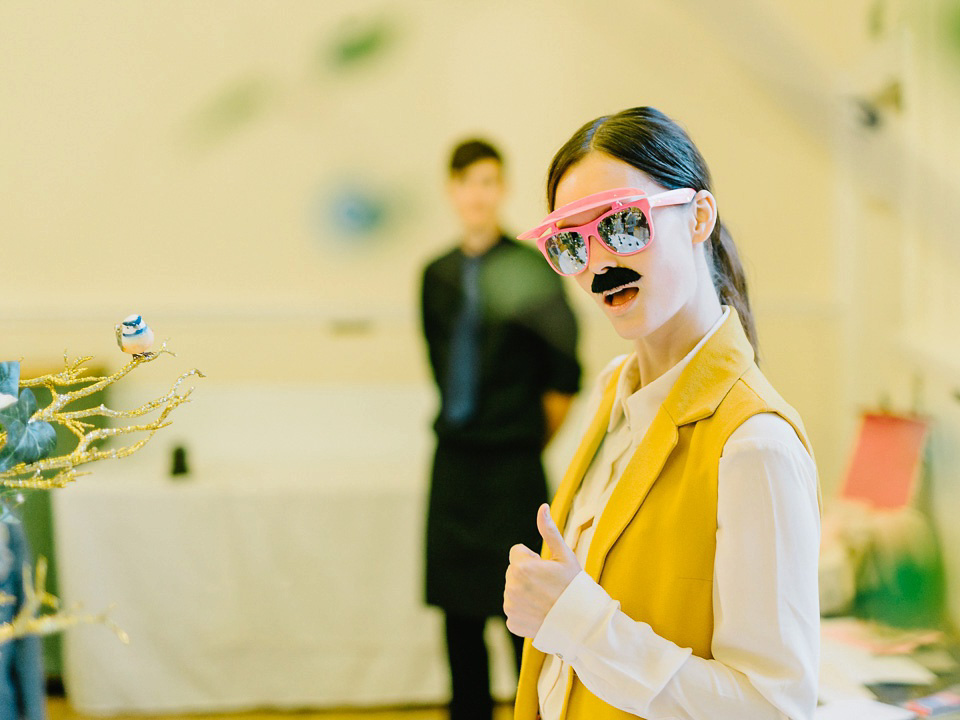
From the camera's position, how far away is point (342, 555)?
2812 mm

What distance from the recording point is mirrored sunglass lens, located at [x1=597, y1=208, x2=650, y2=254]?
2.83ft

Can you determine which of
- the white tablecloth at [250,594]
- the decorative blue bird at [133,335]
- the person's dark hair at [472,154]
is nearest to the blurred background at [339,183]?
the white tablecloth at [250,594]

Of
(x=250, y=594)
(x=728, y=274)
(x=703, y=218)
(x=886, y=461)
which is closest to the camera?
(x=703, y=218)

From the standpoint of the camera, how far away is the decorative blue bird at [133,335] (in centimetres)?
72

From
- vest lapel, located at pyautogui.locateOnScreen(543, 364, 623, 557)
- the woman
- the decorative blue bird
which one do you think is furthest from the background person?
the decorative blue bird

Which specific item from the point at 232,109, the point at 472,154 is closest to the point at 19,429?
the point at 472,154

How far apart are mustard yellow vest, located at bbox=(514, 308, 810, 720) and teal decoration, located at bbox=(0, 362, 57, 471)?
50 centimetres

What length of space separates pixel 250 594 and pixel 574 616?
2199 millimetres

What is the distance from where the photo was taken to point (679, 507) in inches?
33.4

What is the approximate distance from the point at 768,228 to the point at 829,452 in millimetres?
859

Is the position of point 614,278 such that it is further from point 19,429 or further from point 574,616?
point 19,429

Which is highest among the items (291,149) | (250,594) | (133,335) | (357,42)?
(357,42)

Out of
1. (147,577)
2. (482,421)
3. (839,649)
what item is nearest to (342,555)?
(147,577)

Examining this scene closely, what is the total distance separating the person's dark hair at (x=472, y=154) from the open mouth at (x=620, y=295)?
1425 millimetres
